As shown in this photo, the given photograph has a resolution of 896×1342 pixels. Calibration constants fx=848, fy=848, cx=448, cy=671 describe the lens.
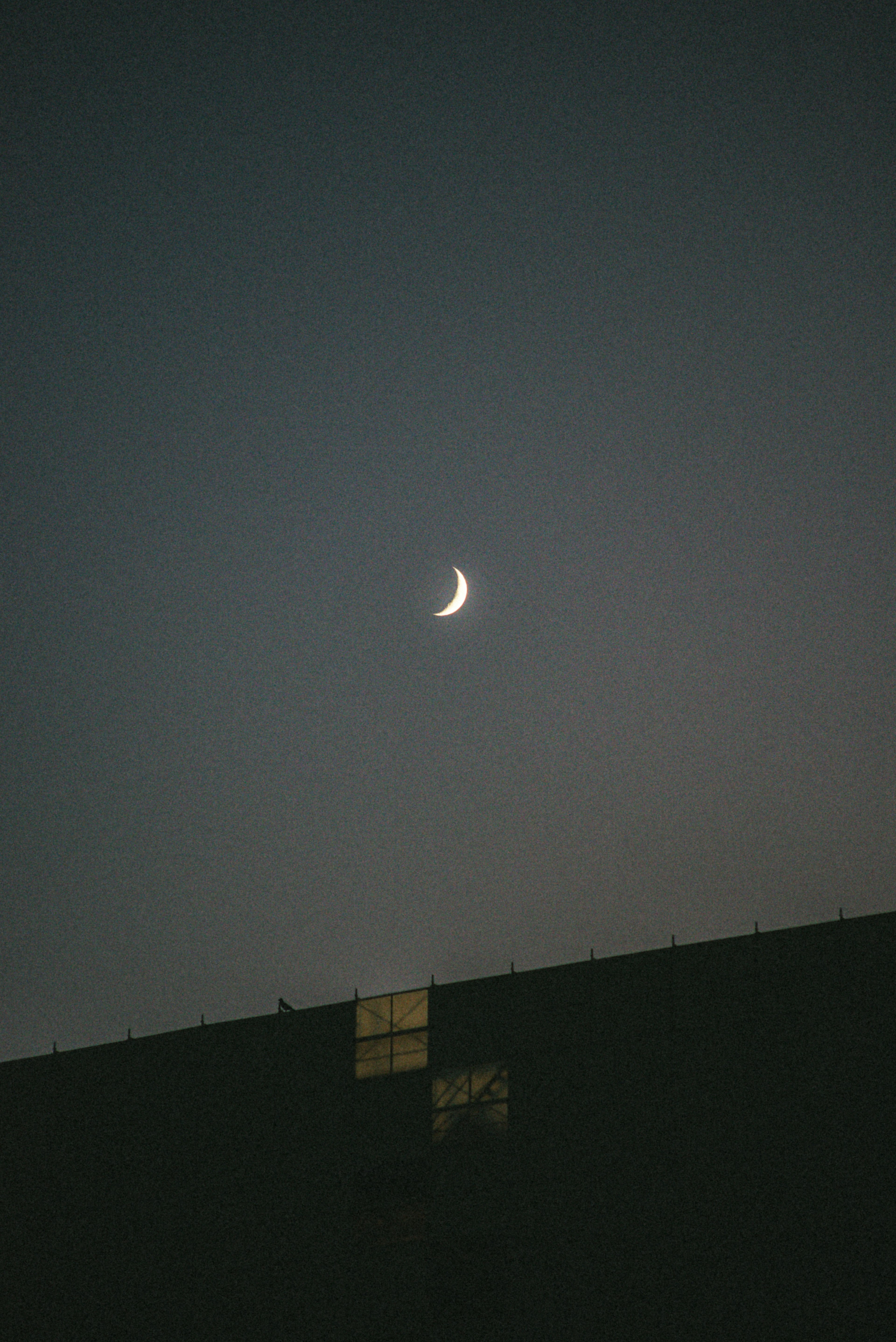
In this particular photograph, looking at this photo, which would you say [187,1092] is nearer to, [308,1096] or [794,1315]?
[308,1096]

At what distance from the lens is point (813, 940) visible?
21.1m

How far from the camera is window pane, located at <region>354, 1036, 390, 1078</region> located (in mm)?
19234

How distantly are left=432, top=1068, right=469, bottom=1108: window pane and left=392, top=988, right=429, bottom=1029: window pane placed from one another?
3.97ft

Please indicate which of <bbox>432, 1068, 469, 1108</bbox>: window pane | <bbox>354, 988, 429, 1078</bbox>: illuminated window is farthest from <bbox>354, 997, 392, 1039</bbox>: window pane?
<bbox>432, 1068, 469, 1108</bbox>: window pane

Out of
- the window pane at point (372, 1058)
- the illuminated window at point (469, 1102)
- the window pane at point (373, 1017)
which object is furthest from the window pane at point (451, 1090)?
the window pane at point (373, 1017)

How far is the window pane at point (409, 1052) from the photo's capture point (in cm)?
1938

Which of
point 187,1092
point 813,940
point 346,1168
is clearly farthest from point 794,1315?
point 187,1092

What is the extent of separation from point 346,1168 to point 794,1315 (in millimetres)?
10105

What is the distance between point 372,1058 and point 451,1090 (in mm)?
1931

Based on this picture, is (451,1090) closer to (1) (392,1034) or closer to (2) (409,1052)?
(2) (409,1052)

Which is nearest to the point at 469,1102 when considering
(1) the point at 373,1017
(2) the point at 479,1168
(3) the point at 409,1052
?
(2) the point at 479,1168

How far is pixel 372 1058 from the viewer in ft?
63.4

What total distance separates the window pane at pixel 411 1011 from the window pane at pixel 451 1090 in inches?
47.6

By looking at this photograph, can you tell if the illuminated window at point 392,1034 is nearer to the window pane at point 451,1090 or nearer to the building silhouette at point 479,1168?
the building silhouette at point 479,1168
